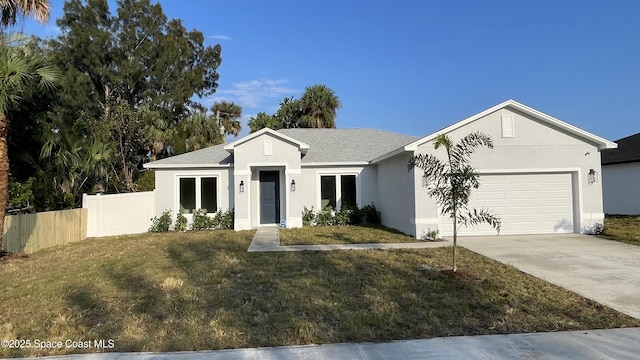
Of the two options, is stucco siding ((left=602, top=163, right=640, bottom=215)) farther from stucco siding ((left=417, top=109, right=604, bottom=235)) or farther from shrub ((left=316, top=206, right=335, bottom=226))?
shrub ((left=316, top=206, right=335, bottom=226))

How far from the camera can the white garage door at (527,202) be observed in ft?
45.2

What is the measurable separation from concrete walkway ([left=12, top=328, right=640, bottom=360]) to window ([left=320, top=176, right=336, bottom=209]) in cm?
1305

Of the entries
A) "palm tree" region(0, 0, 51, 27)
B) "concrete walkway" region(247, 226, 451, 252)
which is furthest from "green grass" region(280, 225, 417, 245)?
"palm tree" region(0, 0, 51, 27)

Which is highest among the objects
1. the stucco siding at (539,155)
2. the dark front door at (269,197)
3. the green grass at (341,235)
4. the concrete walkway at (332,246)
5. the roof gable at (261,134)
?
the roof gable at (261,134)

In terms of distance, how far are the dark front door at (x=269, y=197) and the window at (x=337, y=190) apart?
1.92 m

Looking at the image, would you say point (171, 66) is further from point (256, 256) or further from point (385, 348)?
point (385, 348)

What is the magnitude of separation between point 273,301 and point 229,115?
32.6 m

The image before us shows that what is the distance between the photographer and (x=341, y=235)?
547 inches

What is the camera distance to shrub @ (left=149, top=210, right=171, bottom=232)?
1667 centimetres

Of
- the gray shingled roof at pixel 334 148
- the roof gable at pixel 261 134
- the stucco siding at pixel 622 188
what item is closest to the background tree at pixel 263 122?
the gray shingled roof at pixel 334 148

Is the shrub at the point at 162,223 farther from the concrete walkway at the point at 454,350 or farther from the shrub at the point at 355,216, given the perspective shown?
the concrete walkway at the point at 454,350

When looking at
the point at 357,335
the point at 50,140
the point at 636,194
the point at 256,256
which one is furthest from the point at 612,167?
the point at 50,140

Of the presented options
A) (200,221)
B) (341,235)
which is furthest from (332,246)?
(200,221)

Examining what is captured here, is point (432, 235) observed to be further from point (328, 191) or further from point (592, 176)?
point (328, 191)
